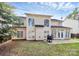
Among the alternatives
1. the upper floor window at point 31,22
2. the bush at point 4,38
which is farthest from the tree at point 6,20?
the upper floor window at point 31,22

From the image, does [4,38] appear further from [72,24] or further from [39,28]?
[72,24]

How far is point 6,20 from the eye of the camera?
5.98 ft

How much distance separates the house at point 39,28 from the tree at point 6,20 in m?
0.06

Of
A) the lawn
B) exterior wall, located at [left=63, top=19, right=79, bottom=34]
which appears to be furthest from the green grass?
exterior wall, located at [left=63, top=19, right=79, bottom=34]

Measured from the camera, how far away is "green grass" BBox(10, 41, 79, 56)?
5.81ft

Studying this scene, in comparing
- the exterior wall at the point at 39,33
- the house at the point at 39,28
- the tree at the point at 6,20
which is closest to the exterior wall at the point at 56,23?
the house at the point at 39,28

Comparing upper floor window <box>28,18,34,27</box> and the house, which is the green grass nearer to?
the house

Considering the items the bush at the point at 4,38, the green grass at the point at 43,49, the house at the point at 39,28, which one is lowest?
the green grass at the point at 43,49

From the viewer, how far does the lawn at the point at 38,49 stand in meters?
1.77

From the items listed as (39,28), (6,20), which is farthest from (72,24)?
(6,20)

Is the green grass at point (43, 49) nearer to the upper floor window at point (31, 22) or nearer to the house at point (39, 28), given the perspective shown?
the house at point (39, 28)

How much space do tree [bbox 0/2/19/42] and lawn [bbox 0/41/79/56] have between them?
97mm

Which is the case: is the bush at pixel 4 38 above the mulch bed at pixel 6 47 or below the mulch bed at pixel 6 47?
above

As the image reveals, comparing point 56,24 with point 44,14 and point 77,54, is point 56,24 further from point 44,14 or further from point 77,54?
point 77,54
